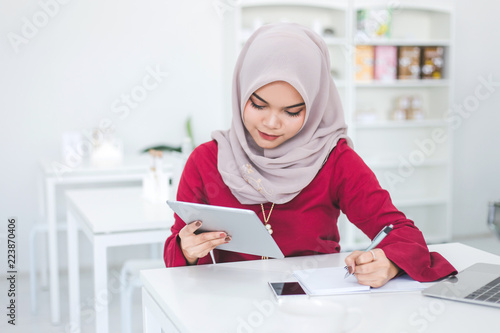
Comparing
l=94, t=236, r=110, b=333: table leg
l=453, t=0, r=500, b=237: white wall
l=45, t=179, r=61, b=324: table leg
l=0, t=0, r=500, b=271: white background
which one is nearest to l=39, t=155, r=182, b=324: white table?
l=45, t=179, r=61, b=324: table leg

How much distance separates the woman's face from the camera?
122 centimetres

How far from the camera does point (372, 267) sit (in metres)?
1.04

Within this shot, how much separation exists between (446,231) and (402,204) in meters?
0.45

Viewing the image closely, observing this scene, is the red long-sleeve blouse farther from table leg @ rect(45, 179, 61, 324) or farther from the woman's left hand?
table leg @ rect(45, 179, 61, 324)

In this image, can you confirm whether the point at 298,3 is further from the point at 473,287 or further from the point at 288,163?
the point at 473,287

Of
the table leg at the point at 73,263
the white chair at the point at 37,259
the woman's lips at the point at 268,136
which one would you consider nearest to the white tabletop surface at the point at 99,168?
the white chair at the point at 37,259

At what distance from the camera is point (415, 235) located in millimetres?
1177

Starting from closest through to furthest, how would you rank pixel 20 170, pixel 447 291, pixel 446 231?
pixel 447 291 → pixel 20 170 → pixel 446 231

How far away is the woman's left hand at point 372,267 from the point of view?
102 cm

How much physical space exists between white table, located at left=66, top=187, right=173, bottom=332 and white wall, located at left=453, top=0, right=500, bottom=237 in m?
2.93

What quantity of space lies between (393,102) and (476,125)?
2.35 ft

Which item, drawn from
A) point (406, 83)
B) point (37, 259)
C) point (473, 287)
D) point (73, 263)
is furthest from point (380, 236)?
point (406, 83)

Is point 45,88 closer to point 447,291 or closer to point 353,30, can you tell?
point 353,30

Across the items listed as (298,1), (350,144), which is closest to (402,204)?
(298,1)
